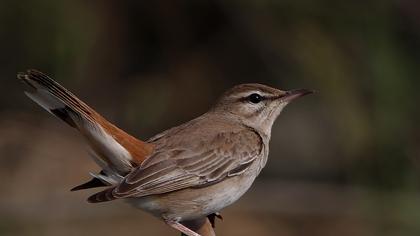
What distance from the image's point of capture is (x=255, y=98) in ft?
22.6

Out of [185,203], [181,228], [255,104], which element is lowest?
[181,228]

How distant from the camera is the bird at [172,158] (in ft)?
19.4

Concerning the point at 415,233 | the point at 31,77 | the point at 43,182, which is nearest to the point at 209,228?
the point at 31,77

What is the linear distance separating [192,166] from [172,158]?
141 mm

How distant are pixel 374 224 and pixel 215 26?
320 cm

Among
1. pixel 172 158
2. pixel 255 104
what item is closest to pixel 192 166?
pixel 172 158

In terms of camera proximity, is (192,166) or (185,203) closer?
(185,203)

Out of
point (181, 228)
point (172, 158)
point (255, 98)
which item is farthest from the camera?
point (255, 98)

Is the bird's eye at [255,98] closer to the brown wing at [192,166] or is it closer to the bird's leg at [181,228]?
the brown wing at [192,166]

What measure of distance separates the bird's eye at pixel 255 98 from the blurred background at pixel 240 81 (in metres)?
3.91

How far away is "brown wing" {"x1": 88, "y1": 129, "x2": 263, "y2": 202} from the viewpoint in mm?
5941

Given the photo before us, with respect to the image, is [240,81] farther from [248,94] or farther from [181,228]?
[181,228]

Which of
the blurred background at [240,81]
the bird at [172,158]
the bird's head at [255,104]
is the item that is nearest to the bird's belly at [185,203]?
the bird at [172,158]

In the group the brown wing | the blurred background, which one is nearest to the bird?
the brown wing
